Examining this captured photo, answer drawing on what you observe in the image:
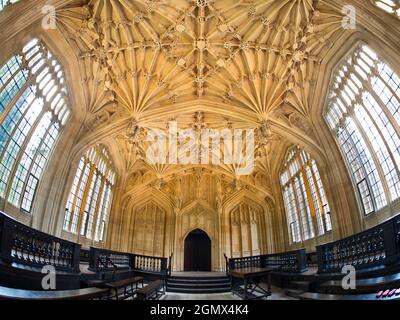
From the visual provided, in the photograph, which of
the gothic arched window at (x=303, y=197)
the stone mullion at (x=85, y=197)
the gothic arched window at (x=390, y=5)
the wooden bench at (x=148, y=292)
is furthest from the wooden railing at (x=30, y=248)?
the gothic arched window at (x=303, y=197)

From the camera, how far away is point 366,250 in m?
6.80

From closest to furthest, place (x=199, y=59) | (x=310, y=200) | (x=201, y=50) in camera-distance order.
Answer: (x=201, y=50), (x=199, y=59), (x=310, y=200)

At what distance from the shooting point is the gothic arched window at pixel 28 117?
10.4 metres

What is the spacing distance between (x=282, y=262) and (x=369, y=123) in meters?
7.72

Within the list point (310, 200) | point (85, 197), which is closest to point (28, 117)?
point (85, 197)

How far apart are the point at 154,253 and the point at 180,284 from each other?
11626 mm

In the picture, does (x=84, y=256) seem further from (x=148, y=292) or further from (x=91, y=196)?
(x=148, y=292)

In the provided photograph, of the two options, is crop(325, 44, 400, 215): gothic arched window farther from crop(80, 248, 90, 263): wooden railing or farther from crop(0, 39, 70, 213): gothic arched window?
crop(80, 248, 90, 263): wooden railing

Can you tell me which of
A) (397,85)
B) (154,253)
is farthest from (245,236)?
(397,85)

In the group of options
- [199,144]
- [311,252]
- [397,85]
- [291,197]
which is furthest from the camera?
[199,144]

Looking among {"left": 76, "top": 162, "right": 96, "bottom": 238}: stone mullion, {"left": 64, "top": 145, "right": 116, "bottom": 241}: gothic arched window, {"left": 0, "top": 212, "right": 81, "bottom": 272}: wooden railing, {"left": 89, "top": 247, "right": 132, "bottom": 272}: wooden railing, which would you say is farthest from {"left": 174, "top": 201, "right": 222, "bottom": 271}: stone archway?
{"left": 0, "top": 212, "right": 81, "bottom": 272}: wooden railing
